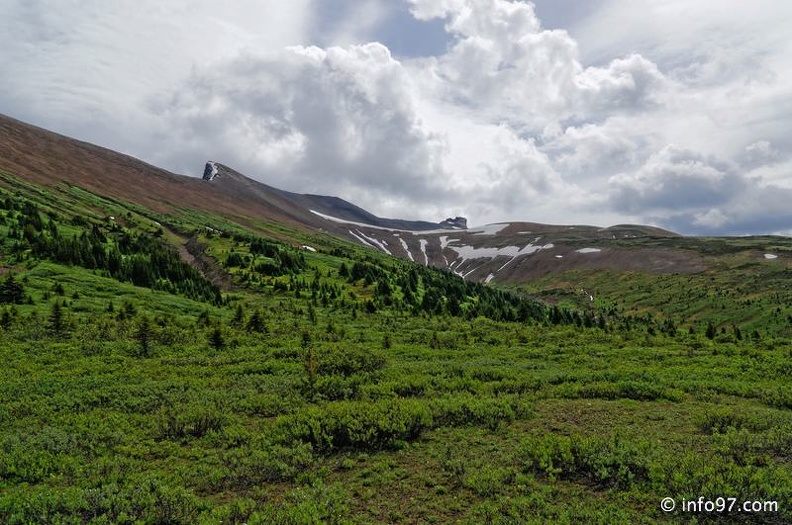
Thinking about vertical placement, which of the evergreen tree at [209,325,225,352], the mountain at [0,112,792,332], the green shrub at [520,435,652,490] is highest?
the mountain at [0,112,792,332]

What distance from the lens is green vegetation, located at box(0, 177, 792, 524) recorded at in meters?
9.69

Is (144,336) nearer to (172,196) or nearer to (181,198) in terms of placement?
(172,196)

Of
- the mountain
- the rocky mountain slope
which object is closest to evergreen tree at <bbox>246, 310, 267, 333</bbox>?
the mountain

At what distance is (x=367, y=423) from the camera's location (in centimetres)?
1375

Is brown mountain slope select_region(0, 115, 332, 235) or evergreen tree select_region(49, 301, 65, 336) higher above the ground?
brown mountain slope select_region(0, 115, 332, 235)

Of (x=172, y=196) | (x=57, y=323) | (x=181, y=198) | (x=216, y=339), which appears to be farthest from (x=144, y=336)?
(x=181, y=198)

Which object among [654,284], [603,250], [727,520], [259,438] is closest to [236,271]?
[259,438]

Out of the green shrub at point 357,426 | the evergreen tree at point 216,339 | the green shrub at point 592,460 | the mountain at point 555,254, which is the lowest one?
the evergreen tree at point 216,339

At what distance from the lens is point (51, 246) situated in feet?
159

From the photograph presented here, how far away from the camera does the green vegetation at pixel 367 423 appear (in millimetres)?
9688

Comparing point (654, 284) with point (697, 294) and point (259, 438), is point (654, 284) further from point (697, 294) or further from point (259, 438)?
point (259, 438)

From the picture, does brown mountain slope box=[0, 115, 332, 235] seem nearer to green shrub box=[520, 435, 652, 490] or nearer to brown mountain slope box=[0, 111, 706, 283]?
brown mountain slope box=[0, 111, 706, 283]

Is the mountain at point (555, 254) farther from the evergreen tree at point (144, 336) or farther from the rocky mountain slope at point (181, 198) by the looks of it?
the evergreen tree at point (144, 336)

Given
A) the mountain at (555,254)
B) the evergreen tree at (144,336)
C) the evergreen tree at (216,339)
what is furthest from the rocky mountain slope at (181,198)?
the evergreen tree at (216,339)
